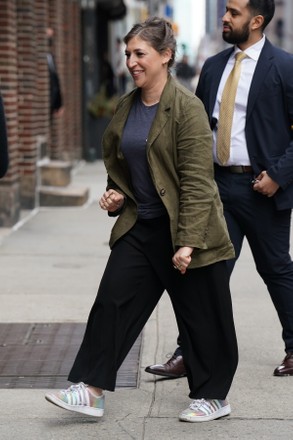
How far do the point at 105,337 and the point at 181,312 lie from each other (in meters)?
0.38

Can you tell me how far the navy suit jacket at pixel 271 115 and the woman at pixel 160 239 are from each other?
72 cm

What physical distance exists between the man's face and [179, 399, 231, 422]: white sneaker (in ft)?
5.75

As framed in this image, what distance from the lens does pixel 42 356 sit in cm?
680

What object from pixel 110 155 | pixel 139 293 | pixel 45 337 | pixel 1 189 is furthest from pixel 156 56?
pixel 1 189

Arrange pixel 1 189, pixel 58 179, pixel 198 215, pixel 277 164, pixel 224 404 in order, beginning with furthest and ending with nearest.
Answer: pixel 58 179 → pixel 1 189 → pixel 277 164 → pixel 224 404 → pixel 198 215

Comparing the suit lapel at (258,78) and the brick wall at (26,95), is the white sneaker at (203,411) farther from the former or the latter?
the brick wall at (26,95)

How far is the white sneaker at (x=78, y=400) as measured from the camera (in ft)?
17.7

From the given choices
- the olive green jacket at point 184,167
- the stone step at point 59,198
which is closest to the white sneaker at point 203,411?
the olive green jacket at point 184,167

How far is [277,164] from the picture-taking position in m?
6.00

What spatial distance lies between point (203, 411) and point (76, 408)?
57 centimetres

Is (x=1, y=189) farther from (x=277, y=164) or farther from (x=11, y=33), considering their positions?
(x=277, y=164)

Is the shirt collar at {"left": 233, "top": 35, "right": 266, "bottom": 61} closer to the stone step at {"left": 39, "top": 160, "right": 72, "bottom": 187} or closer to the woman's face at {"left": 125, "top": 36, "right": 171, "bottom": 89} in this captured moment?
the woman's face at {"left": 125, "top": 36, "right": 171, "bottom": 89}

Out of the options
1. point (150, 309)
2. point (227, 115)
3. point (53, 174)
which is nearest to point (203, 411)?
point (150, 309)

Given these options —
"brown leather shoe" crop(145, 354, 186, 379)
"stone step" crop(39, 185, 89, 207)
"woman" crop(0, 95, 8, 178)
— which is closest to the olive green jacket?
"woman" crop(0, 95, 8, 178)
